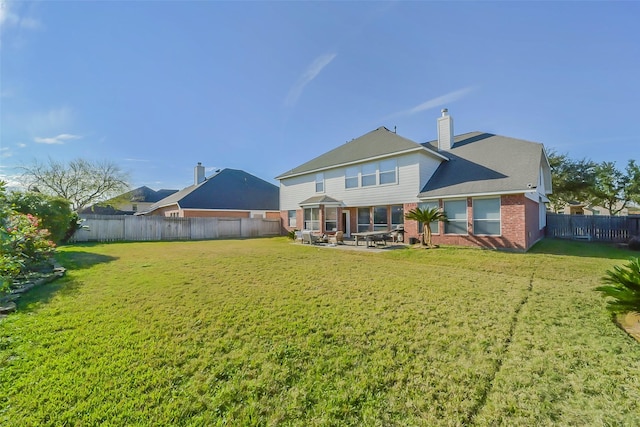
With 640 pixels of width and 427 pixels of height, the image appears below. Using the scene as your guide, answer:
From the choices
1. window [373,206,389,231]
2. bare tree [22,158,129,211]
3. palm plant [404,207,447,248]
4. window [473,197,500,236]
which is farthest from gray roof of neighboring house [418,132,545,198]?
bare tree [22,158,129,211]

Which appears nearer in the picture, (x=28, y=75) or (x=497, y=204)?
(x=28, y=75)

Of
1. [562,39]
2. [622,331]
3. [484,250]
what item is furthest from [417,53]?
[622,331]

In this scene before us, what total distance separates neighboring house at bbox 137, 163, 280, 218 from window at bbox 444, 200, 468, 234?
21196 millimetres

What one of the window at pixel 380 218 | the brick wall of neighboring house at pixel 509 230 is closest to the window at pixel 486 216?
the brick wall of neighboring house at pixel 509 230

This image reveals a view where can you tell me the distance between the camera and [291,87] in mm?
14266

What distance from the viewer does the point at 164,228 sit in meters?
19.8

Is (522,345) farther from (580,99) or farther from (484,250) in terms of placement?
(580,99)

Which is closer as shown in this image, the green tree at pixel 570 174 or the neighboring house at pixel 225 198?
the green tree at pixel 570 174

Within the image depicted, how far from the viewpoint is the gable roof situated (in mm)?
15738

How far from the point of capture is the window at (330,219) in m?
18.8

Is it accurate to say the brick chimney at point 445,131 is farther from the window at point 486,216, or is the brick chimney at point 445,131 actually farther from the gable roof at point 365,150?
the window at point 486,216

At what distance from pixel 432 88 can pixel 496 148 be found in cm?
531

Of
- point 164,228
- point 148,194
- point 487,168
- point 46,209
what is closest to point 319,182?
point 487,168

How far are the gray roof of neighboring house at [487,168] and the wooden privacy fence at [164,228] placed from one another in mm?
15365
